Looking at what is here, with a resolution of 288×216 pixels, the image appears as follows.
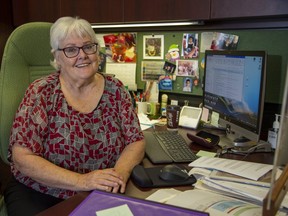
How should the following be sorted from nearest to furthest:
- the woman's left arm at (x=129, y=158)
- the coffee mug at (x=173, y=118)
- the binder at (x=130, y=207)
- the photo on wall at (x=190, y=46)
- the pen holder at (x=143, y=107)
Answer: the binder at (x=130, y=207) → the woman's left arm at (x=129, y=158) → the coffee mug at (x=173, y=118) → the photo on wall at (x=190, y=46) → the pen holder at (x=143, y=107)

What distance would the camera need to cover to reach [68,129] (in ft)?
4.08

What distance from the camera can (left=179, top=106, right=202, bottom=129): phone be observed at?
1654 mm

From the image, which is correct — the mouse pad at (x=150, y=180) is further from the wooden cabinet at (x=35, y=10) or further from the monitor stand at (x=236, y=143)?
the wooden cabinet at (x=35, y=10)

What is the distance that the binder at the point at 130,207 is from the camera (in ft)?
2.37

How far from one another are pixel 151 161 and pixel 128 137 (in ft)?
0.59

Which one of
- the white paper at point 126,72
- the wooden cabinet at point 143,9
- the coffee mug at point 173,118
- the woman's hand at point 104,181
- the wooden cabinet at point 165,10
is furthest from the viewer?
the white paper at point 126,72

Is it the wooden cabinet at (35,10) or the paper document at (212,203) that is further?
the wooden cabinet at (35,10)

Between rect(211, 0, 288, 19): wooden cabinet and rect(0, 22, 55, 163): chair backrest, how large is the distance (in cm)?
81

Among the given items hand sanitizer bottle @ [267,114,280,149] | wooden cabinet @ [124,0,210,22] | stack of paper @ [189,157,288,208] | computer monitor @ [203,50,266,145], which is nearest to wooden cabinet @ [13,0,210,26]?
wooden cabinet @ [124,0,210,22]

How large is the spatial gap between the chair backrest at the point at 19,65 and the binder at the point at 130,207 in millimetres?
717

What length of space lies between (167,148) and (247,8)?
2.22 ft

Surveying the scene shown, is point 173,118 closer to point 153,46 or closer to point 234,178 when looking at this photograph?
point 153,46

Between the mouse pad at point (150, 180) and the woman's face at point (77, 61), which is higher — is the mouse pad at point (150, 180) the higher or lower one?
the lower one

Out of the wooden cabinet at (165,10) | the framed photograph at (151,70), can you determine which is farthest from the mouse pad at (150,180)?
the framed photograph at (151,70)
